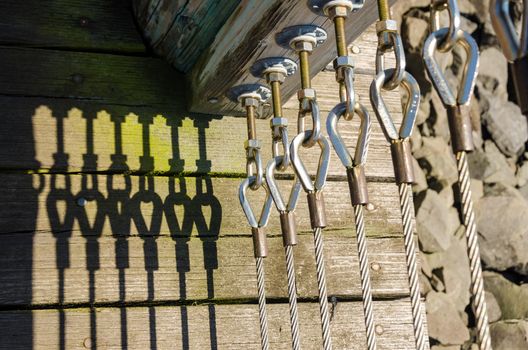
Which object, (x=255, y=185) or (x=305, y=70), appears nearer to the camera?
(x=305, y=70)

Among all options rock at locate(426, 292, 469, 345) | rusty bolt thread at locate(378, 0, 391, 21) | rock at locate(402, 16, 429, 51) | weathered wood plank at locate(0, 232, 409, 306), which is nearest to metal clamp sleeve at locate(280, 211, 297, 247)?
weathered wood plank at locate(0, 232, 409, 306)

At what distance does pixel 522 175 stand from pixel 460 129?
8.29 feet

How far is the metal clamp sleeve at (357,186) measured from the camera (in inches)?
53.6

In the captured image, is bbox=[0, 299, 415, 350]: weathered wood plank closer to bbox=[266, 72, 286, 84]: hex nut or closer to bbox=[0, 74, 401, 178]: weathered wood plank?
bbox=[0, 74, 401, 178]: weathered wood plank

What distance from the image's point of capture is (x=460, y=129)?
1145 mm

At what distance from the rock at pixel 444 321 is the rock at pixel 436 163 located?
1.55 feet

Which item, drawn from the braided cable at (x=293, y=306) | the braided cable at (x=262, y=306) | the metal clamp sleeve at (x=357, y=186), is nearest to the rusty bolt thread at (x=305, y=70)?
the metal clamp sleeve at (x=357, y=186)

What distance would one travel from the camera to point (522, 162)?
11.6 feet

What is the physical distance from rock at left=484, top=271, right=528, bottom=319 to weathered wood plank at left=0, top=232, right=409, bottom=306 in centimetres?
142

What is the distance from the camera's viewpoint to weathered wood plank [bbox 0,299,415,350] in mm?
1737

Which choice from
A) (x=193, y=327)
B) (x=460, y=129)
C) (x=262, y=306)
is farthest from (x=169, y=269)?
(x=460, y=129)

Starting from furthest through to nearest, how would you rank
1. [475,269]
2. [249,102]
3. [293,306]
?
[249,102], [293,306], [475,269]

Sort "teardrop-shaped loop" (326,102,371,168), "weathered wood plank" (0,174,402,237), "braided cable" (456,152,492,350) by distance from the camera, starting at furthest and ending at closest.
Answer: "weathered wood plank" (0,174,402,237) < "teardrop-shaped loop" (326,102,371,168) < "braided cable" (456,152,492,350)

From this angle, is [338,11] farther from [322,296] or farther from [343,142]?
[322,296]
